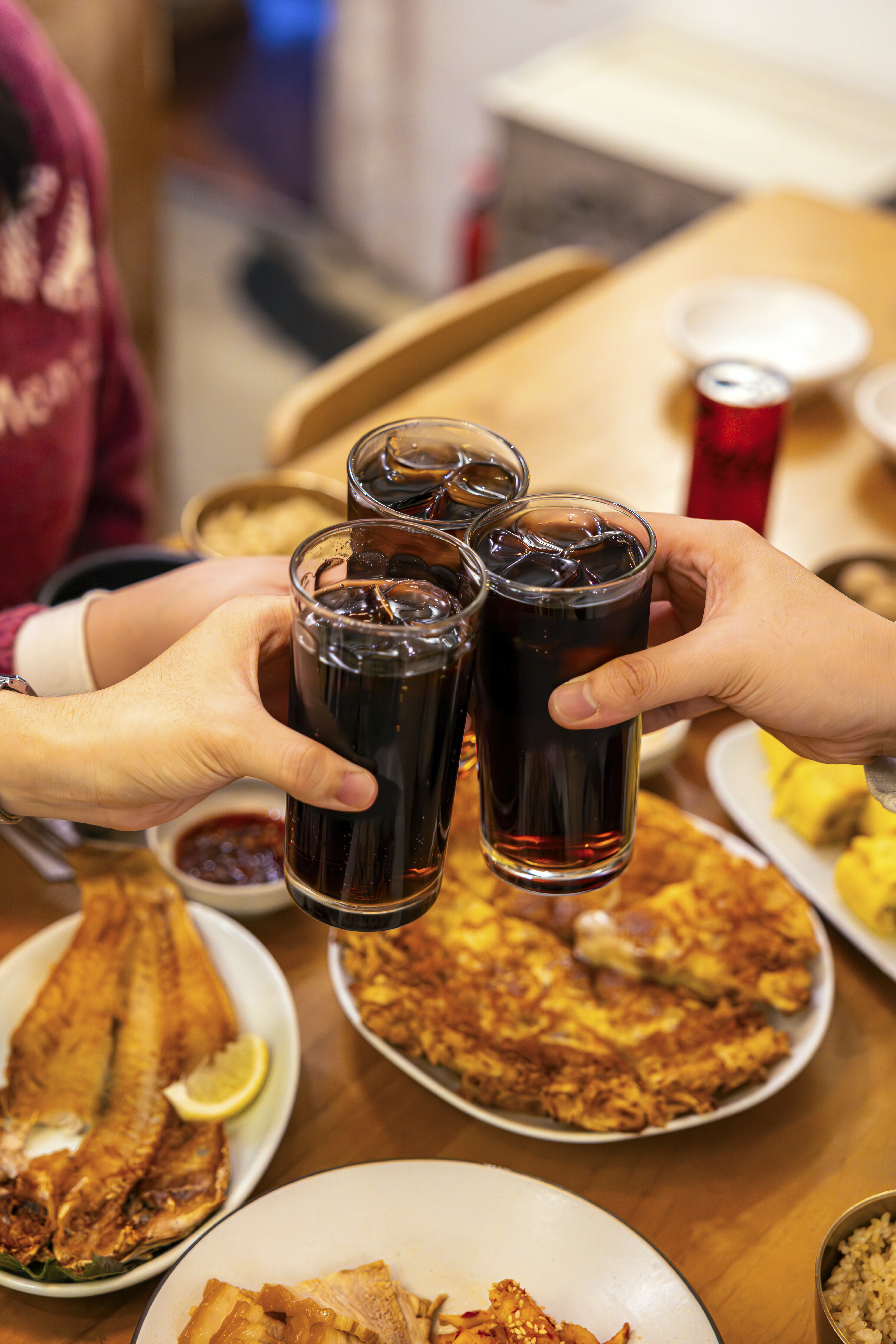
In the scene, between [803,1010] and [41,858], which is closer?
[803,1010]

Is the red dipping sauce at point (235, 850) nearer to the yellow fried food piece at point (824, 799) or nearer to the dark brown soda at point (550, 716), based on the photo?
the dark brown soda at point (550, 716)

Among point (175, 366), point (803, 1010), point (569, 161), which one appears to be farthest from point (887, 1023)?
point (175, 366)

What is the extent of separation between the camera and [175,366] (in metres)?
4.79

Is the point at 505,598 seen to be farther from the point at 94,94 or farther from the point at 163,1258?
the point at 94,94

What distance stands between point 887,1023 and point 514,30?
432cm

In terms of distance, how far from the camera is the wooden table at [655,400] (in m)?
Answer: 2.04

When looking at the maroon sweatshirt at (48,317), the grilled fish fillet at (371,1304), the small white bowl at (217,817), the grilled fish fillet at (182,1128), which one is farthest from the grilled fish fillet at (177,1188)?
the maroon sweatshirt at (48,317)

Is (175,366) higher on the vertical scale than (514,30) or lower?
lower

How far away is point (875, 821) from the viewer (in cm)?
140

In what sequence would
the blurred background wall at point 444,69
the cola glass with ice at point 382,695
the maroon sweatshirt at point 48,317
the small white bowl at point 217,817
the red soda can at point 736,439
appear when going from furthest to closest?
1. the blurred background wall at point 444,69
2. the maroon sweatshirt at point 48,317
3. the red soda can at point 736,439
4. the small white bowl at point 217,817
5. the cola glass with ice at point 382,695

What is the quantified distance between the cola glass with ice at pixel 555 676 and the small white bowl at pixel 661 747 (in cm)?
43

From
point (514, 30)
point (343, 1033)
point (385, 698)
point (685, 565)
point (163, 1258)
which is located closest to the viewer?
point (385, 698)

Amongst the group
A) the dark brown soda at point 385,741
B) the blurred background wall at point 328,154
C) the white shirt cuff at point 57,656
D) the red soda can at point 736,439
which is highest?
the dark brown soda at point 385,741

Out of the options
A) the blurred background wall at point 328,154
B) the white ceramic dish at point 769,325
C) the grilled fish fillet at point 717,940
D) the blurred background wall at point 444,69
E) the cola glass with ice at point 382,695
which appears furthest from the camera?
the blurred background wall at point 444,69
